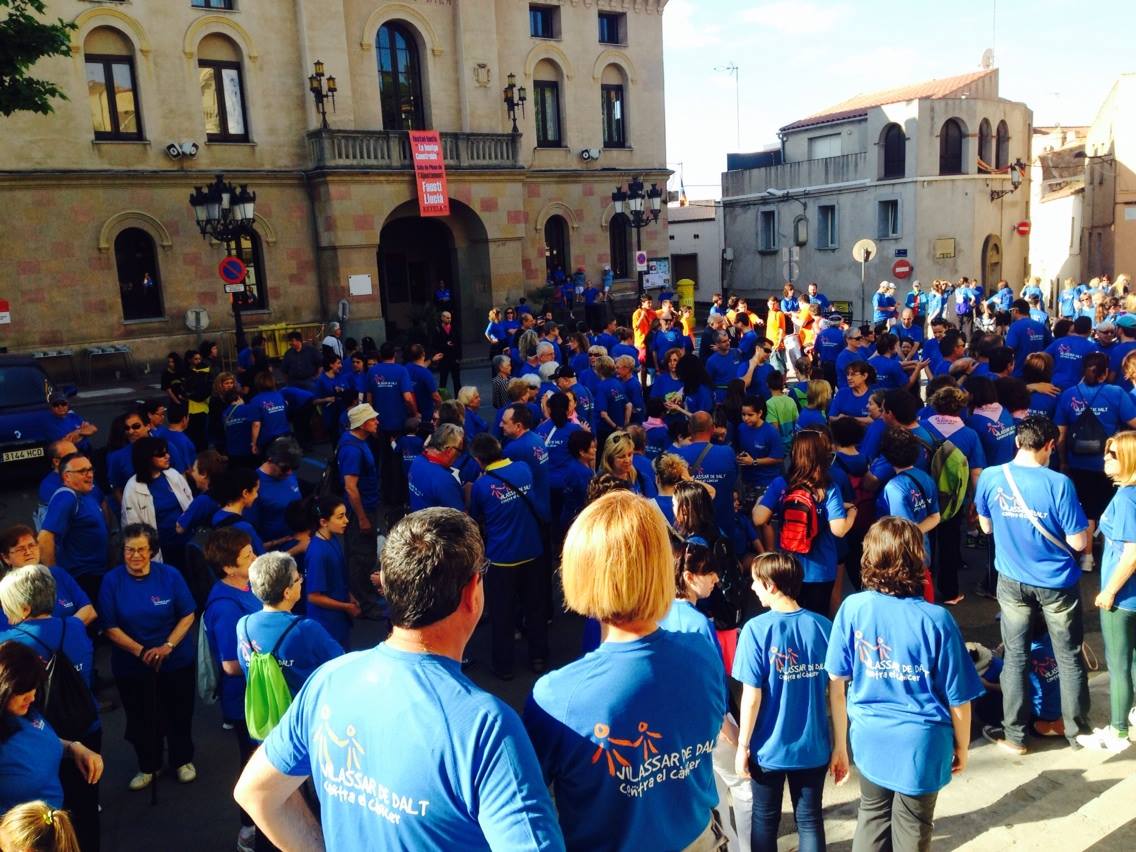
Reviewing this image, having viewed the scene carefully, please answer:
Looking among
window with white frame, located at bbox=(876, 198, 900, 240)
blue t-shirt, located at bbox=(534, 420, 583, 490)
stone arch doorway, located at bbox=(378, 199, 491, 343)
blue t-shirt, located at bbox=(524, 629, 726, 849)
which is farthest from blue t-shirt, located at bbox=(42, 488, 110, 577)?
window with white frame, located at bbox=(876, 198, 900, 240)

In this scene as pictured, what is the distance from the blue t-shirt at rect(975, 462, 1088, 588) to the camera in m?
5.02

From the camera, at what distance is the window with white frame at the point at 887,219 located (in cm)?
3356

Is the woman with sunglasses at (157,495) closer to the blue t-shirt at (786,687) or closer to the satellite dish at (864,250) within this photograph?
the blue t-shirt at (786,687)

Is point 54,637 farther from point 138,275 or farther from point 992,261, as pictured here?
point 992,261

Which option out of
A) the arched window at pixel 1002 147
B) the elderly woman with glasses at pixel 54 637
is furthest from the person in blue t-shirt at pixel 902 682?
the arched window at pixel 1002 147

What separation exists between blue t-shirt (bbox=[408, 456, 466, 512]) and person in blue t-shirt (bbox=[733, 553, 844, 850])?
9.73 feet

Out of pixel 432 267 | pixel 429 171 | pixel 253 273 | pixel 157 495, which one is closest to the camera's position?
pixel 157 495

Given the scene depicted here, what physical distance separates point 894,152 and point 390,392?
2867 cm

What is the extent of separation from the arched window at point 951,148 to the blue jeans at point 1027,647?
104ft

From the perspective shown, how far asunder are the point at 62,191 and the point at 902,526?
21853mm

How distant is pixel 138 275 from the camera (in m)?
21.9

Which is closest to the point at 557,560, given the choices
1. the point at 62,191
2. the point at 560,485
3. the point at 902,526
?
the point at 560,485

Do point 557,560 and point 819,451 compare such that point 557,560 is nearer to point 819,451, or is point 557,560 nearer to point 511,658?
point 511,658

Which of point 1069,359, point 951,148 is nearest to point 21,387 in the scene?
point 1069,359
